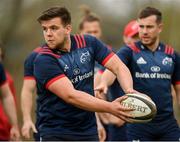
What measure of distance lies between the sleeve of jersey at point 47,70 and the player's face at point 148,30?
2.09 m

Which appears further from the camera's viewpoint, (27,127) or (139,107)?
(27,127)

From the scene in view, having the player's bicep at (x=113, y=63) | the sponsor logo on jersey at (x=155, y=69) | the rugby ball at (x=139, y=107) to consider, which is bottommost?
the sponsor logo on jersey at (x=155, y=69)

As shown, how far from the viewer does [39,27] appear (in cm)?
2641

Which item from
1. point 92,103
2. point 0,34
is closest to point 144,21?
point 92,103

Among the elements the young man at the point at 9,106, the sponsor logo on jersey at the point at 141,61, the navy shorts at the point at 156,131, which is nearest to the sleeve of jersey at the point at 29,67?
the young man at the point at 9,106

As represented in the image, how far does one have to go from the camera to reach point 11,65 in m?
28.9

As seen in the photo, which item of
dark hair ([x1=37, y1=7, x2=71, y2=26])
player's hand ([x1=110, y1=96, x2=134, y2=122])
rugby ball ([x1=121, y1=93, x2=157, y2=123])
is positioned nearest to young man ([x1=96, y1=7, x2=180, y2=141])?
dark hair ([x1=37, y1=7, x2=71, y2=26])

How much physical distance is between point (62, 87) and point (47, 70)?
1.02ft

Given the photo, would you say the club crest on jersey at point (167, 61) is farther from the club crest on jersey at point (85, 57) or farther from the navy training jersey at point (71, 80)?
the club crest on jersey at point (85, 57)

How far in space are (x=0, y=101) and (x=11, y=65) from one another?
1741cm

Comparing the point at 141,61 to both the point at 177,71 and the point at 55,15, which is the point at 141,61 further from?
the point at 55,15

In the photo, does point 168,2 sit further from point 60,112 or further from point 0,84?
point 60,112

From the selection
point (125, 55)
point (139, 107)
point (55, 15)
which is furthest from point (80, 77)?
point (125, 55)

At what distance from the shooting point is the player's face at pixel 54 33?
8720 mm
